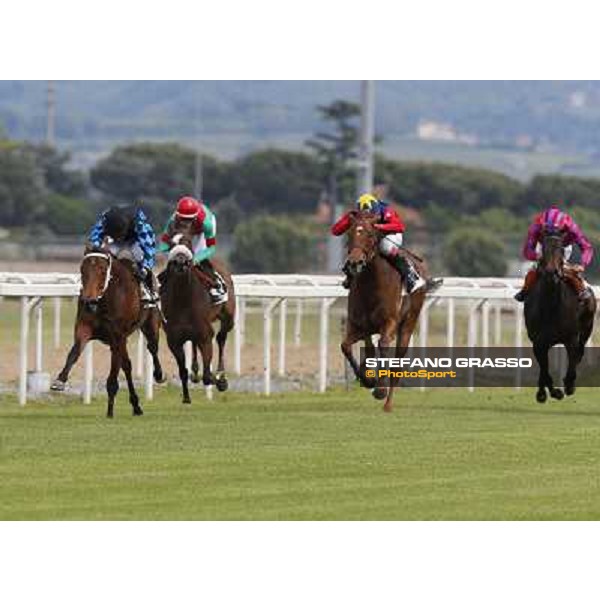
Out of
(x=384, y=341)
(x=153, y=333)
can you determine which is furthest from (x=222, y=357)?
(x=384, y=341)

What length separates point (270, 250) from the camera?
206 feet

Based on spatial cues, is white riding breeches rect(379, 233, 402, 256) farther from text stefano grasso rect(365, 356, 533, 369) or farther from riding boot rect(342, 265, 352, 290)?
text stefano grasso rect(365, 356, 533, 369)

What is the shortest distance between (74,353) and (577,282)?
391cm

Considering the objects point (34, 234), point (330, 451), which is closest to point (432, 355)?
point (330, 451)

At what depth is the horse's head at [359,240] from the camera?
61.7ft

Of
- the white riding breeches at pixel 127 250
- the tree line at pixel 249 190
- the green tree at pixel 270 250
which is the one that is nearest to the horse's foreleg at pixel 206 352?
the white riding breeches at pixel 127 250

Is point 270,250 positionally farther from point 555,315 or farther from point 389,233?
point 389,233

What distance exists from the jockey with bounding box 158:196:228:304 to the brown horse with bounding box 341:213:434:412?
47.2 inches

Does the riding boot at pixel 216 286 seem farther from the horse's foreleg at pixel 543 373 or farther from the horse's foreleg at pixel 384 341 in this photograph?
the horse's foreleg at pixel 543 373

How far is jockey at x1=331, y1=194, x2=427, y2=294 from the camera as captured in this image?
19.1 metres

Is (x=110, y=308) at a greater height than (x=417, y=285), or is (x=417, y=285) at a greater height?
(x=417, y=285)

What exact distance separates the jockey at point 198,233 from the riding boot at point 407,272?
1.39 m

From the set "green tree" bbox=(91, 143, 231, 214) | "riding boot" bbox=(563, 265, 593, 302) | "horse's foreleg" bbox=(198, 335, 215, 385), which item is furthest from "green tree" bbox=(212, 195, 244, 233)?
"riding boot" bbox=(563, 265, 593, 302)

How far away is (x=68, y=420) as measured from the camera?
60.4ft
